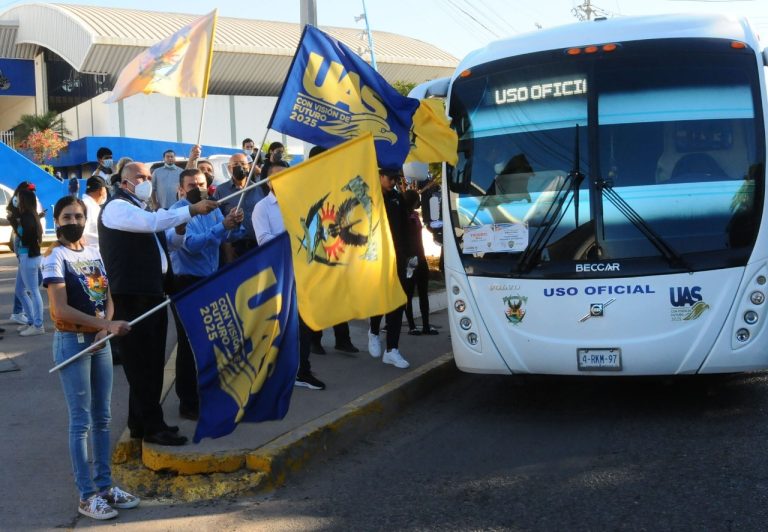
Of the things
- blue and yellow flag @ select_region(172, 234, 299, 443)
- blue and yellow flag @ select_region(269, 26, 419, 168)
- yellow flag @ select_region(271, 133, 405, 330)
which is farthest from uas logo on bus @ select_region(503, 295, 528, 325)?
blue and yellow flag @ select_region(172, 234, 299, 443)

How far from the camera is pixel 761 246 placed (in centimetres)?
713

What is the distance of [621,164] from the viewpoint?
746 centimetres

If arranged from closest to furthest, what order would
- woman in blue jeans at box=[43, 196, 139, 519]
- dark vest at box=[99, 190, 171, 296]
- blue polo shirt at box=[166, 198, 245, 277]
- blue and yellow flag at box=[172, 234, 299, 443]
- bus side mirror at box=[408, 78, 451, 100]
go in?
woman in blue jeans at box=[43, 196, 139, 519] < blue and yellow flag at box=[172, 234, 299, 443] < dark vest at box=[99, 190, 171, 296] < blue polo shirt at box=[166, 198, 245, 277] < bus side mirror at box=[408, 78, 451, 100]

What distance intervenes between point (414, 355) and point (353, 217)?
3.51 metres

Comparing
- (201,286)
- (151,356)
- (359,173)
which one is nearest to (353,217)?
(359,173)

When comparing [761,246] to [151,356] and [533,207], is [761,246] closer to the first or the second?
[533,207]

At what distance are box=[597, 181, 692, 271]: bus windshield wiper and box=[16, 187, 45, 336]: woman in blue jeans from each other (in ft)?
22.5

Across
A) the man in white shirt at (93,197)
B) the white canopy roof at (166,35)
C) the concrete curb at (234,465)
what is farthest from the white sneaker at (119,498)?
the white canopy roof at (166,35)

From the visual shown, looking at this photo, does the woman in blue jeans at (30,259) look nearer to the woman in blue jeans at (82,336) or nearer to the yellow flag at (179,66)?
the yellow flag at (179,66)

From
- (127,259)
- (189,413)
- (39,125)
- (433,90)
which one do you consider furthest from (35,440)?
(39,125)

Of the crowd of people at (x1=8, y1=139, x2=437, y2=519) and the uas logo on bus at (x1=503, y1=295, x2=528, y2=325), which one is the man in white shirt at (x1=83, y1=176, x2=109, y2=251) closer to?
the crowd of people at (x1=8, y1=139, x2=437, y2=519)

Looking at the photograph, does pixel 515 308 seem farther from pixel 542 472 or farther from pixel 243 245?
pixel 243 245

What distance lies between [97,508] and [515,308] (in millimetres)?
3565

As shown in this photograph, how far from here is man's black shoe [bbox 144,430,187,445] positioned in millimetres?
6266
